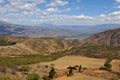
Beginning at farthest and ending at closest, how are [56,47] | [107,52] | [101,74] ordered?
[56,47]
[107,52]
[101,74]

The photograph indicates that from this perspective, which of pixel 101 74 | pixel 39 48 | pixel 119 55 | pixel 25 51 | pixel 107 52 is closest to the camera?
pixel 101 74

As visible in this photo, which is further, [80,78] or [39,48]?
[39,48]

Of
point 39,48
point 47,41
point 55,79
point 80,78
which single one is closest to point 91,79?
point 80,78

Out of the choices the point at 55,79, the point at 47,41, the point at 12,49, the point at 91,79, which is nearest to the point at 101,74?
the point at 91,79

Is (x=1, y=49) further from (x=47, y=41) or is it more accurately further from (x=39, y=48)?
(x=47, y=41)

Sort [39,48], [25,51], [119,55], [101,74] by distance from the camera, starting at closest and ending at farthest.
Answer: [101,74] < [119,55] < [25,51] < [39,48]

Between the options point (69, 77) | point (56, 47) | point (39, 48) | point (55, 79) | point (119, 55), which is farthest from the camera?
point (56, 47)

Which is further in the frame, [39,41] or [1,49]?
[39,41]

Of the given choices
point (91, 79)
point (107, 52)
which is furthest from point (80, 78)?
point (107, 52)

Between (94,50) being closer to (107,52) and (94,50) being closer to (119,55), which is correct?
(107,52)
